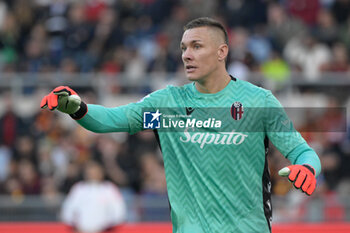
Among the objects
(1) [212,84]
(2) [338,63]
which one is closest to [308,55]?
(2) [338,63]

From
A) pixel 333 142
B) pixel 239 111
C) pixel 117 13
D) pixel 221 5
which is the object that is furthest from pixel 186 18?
pixel 239 111

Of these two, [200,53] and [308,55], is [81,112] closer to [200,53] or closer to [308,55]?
[200,53]

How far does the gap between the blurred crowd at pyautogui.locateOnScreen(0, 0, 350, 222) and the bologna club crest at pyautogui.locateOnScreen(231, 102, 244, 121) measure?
5.85m

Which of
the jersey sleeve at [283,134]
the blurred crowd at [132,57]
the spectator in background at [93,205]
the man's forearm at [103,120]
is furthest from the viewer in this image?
the blurred crowd at [132,57]

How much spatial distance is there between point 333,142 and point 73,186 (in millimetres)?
4157

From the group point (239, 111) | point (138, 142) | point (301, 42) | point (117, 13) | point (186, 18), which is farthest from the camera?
point (117, 13)

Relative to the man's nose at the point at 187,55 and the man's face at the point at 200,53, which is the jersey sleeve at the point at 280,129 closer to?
the man's face at the point at 200,53

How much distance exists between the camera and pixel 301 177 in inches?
159

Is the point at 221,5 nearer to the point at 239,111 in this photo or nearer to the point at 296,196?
the point at 296,196

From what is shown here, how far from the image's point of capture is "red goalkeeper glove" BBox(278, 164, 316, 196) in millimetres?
4035

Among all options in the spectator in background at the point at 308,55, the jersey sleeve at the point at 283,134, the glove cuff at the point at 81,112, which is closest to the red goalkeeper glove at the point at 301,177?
the jersey sleeve at the point at 283,134

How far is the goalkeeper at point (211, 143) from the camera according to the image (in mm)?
4539

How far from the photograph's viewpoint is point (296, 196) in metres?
10.2

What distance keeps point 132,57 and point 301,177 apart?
30.8ft
